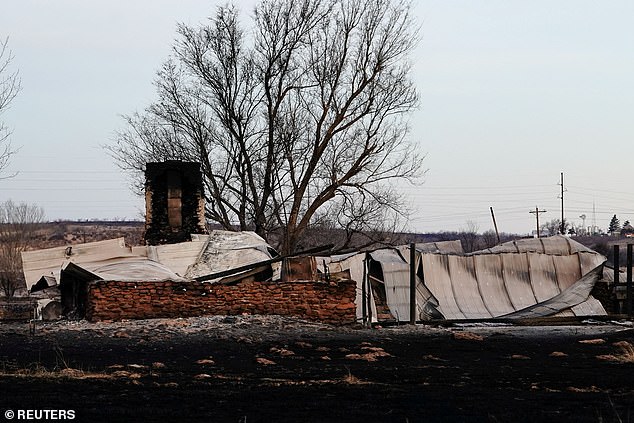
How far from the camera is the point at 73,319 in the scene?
23.4m

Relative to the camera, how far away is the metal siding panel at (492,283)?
2791cm

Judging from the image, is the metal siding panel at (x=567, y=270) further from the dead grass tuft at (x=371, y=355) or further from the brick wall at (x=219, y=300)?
the dead grass tuft at (x=371, y=355)

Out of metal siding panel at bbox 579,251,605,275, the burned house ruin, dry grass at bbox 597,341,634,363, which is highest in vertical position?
the burned house ruin

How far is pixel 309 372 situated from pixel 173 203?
56.9 feet

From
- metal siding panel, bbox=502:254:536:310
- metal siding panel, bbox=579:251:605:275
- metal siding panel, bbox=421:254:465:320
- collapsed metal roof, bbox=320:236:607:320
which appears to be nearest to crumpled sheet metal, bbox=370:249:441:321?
collapsed metal roof, bbox=320:236:607:320

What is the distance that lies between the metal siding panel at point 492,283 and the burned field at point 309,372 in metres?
4.21

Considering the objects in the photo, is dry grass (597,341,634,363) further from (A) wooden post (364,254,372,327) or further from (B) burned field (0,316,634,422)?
(A) wooden post (364,254,372,327)

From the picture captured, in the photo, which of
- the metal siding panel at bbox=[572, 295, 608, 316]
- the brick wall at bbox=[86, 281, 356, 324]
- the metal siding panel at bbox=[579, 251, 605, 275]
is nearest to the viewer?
the brick wall at bbox=[86, 281, 356, 324]

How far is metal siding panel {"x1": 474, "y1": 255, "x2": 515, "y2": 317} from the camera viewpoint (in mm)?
27906

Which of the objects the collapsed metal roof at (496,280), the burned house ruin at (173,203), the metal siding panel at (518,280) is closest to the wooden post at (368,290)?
the collapsed metal roof at (496,280)

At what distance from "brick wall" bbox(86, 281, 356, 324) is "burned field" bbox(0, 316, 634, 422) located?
2.09 feet

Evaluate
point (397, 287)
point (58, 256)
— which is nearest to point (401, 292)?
point (397, 287)

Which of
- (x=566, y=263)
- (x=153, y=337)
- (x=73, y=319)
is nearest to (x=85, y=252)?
(x=73, y=319)

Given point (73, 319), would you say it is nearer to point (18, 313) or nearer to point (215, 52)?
point (18, 313)
